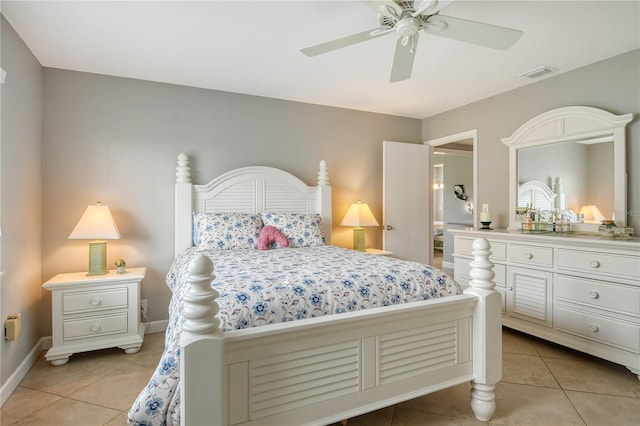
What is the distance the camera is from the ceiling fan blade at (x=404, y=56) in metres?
1.89

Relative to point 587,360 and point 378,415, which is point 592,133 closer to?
point 587,360

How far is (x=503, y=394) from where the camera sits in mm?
2127

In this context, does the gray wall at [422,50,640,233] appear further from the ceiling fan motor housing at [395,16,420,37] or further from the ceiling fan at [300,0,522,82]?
the ceiling fan motor housing at [395,16,420,37]

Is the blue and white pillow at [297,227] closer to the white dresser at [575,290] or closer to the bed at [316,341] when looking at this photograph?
the bed at [316,341]

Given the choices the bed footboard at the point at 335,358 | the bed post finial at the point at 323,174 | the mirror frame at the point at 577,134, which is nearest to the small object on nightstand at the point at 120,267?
the bed footboard at the point at 335,358

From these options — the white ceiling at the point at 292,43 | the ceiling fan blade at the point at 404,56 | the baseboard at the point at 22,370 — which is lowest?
the baseboard at the point at 22,370

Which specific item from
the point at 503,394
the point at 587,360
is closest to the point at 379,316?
the point at 503,394

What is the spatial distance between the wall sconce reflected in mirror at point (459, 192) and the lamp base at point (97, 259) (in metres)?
5.92

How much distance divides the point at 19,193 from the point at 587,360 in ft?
14.1

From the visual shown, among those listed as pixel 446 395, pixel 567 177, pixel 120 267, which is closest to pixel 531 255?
pixel 567 177

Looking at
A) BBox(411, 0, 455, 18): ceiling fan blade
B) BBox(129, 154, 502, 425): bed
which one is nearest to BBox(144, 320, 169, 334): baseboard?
BBox(129, 154, 502, 425): bed

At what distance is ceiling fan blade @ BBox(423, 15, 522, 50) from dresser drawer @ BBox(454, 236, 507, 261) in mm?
1820

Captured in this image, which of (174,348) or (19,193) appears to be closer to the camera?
(174,348)

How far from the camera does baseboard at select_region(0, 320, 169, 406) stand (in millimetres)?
2049
